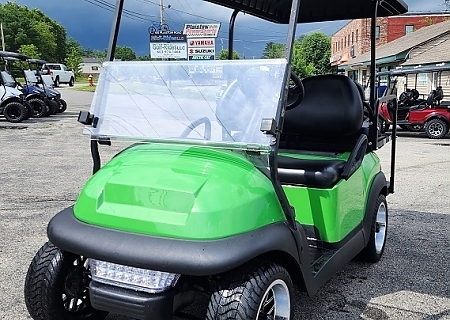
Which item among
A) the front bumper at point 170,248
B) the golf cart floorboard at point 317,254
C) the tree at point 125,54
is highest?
the tree at point 125,54

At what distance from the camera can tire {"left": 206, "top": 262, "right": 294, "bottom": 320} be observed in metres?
1.94

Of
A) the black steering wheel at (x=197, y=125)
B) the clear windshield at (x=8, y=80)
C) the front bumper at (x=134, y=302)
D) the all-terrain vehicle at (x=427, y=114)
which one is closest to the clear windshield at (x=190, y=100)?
the black steering wheel at (x=197, y=125)

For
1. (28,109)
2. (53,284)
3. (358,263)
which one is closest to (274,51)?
(53,284)

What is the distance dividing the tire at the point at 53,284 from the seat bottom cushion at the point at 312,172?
4.15 ft

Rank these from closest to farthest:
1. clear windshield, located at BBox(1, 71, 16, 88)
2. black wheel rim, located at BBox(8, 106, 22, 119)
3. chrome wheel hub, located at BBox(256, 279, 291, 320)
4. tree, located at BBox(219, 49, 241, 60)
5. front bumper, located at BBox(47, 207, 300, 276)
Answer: front bumper, located at BBox(47, 207, 300, 276), chrome wheel hub, located at BBox(256, 279, 291, 320), tree, located at BBox(219, 49, 241, 60), black wheel rim, located at BBox(8, 106, 22, 119), clear windshield, located at BBox(1, 71, 16, 88)

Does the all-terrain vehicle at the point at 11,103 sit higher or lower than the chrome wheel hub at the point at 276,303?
higher

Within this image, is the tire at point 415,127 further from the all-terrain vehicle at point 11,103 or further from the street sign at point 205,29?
the all-terrain vehicle at point 11,103

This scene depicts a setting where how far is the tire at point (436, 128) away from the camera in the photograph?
40.0 ft

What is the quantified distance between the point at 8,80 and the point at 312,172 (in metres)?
13.5

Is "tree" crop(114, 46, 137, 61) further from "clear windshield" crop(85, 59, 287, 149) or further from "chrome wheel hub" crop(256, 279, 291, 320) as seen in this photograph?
"chrome wheel hub" crop(256, 279, 291, 320)

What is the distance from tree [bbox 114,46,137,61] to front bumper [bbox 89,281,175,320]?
4.30 ft

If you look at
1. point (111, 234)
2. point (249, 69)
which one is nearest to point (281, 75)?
point (249, 69)

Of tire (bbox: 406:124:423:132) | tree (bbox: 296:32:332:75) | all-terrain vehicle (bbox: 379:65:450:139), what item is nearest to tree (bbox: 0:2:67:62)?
tree (bbox: 296:32:332:75)

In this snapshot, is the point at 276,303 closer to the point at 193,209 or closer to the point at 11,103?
the point at 193,209
